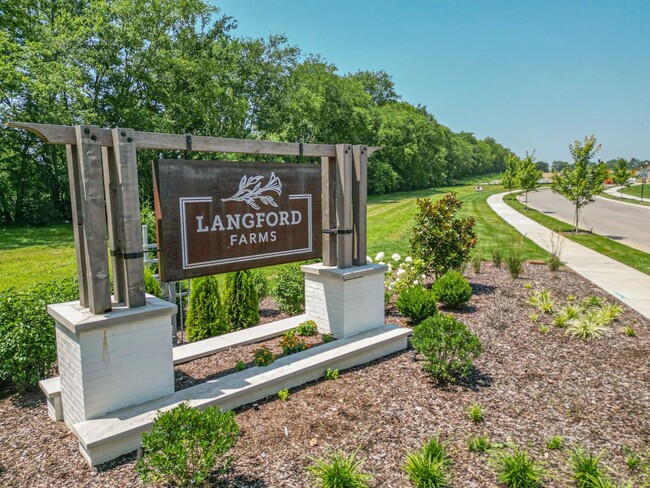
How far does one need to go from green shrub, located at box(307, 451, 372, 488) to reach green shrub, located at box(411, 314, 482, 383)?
169cm

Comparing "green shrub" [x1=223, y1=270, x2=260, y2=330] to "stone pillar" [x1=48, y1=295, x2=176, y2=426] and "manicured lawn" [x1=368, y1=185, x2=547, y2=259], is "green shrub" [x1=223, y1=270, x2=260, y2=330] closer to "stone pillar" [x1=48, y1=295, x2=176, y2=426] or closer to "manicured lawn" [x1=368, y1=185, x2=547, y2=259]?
"stone pillar" [x1=48, y1=295, x2=176, y2=426]

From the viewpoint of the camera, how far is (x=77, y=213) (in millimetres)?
3777

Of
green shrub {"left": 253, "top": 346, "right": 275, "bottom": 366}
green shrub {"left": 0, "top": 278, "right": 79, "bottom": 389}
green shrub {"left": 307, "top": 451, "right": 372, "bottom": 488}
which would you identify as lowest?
green shrub {"left": 307, "top": 451, "right": 372, "bottom": 488}

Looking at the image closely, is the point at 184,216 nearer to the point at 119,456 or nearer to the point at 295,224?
the point at 295,224

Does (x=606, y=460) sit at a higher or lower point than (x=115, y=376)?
lower

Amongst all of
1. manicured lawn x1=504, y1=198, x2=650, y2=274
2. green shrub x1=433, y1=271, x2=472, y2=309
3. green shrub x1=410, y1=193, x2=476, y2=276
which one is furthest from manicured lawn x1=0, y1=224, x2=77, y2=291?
manicured lawn x1=504, y1=198, x2=650, y2=274

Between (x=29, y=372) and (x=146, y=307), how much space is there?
1720 mm

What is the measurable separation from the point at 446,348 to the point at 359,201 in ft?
7.11

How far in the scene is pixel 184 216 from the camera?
438 cm

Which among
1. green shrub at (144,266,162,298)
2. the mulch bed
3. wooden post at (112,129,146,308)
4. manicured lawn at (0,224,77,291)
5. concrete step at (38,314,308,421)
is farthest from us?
manicured lawn at (0,224,77,291)

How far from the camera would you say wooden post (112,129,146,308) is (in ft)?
12.5

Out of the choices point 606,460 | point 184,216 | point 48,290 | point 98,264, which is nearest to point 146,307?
point 98,264

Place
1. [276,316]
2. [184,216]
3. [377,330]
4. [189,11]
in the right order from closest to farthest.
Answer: [184,216]
[377,330]
[276,316]
[189,11]

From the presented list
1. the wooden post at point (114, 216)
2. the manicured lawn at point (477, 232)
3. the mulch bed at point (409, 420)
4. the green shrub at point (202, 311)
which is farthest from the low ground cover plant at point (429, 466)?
the manicured lawn at point (477, 232)
